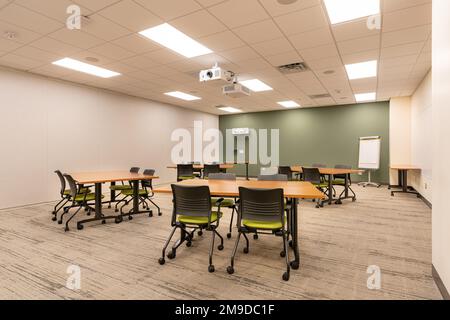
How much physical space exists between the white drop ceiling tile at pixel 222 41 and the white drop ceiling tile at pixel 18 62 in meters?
3.45

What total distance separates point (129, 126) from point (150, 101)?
4.20 ft

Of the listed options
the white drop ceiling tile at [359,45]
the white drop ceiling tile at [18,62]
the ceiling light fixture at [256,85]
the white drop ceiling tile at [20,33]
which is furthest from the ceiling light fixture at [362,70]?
the white drop ceiling tile at [18,62]

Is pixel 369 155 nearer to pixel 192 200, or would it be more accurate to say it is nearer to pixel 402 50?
pixel 402 50

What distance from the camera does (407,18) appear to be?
341 centimetres

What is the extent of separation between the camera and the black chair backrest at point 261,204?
2510 mm

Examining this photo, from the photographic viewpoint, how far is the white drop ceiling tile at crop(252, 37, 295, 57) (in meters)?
4.16

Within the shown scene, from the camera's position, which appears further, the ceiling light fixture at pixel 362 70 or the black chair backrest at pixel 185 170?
the black chair backrest at pixel 185 170

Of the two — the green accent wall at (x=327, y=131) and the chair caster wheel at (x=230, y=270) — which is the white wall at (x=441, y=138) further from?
the green accent wall at (x=327, y=131)

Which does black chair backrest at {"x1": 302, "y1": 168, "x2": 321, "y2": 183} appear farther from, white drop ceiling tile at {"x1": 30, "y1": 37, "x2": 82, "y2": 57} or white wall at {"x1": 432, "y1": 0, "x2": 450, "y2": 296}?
white drop ceiling tile at {"x1": 30, "y1": 37, "x2": 82, "y2": 57}

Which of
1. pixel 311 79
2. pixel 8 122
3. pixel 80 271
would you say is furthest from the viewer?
pixel 311 79

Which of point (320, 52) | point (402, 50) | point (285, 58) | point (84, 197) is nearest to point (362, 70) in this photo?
point (402, 50)

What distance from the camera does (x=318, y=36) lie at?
394 cm
